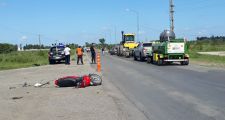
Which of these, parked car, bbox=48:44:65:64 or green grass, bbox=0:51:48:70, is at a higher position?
parked car, bbox=48:44:65:64

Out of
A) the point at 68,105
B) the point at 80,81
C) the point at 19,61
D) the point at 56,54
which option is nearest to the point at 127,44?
the point at 19,61

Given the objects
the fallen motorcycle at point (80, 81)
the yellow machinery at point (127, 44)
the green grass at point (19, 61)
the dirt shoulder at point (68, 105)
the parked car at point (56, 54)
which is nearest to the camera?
the dirt shoulder at point (68, 105)

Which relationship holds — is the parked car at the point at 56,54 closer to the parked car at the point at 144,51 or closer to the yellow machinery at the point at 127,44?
the parked car at the point at 144,51

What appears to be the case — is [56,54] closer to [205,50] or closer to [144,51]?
[144,51]

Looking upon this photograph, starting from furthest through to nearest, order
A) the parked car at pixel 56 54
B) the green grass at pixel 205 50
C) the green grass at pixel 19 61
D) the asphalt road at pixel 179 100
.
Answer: the parked car at pixel 56 54 → the green grass at pixel 19 61 → the green grass at pixel 205 50 → the asphalt road at pixel 179 100

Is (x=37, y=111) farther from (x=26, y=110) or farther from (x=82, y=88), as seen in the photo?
(x=82, y=88)

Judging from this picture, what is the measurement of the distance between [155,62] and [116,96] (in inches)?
923

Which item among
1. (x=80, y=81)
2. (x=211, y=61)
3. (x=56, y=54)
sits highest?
(x=56, y=54)

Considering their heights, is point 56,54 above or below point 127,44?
below

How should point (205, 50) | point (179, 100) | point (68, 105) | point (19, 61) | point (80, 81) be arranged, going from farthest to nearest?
point (205, 50)
point (19, 61)
point (80, 81)
point (179, 100)
point (68, 105)

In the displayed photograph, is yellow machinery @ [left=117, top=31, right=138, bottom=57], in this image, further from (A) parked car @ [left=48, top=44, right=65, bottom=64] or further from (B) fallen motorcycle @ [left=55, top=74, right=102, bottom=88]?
(B) fallen motorcycle @ [left=55, top=74, right=102, bottom=88]

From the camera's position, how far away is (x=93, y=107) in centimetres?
1223

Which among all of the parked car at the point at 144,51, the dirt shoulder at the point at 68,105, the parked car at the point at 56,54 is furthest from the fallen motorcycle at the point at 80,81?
the parked car at the point at 56,54

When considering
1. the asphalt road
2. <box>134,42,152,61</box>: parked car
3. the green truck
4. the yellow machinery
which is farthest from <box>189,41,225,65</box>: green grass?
the asphalt road
